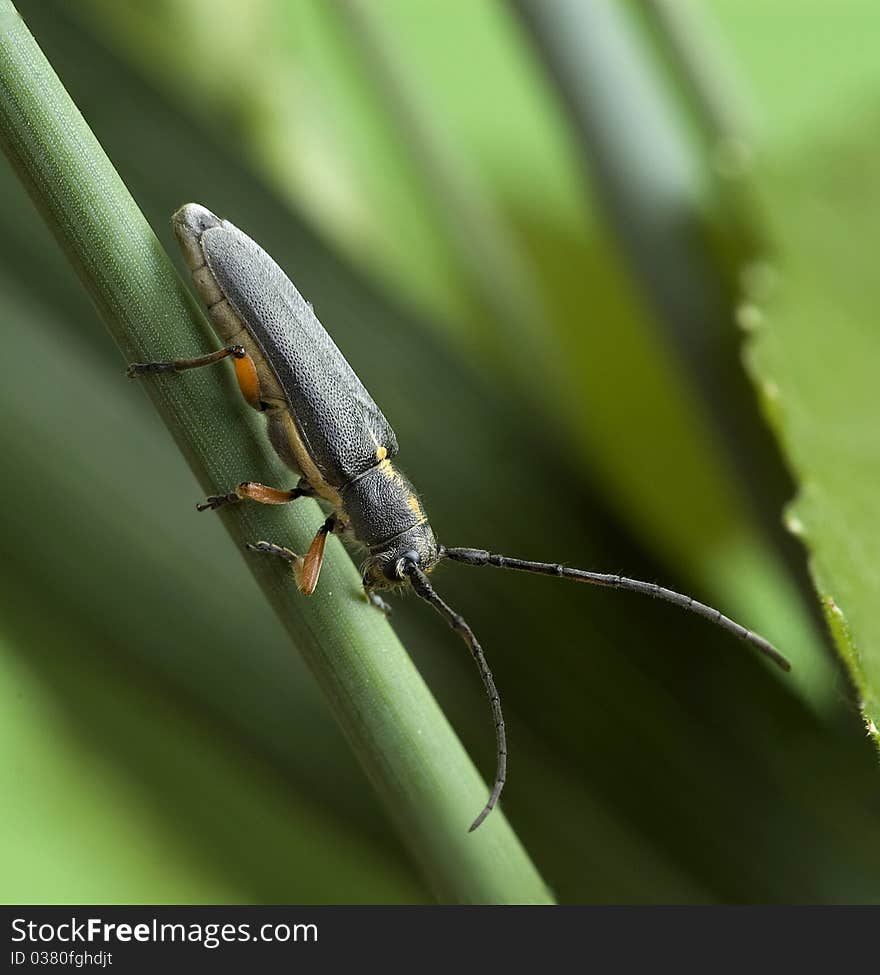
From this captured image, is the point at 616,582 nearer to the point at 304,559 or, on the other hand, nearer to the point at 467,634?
the point at 467,634

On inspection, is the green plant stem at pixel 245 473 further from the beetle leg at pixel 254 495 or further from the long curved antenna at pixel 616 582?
the long curved antenna at pixel 616 582

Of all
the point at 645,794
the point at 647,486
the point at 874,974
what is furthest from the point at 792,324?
the point at 874,974

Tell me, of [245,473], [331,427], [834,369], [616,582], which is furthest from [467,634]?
[834,369]

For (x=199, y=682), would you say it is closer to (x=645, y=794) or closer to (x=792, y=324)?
(x=645, y=794)

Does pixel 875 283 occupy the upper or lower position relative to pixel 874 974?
upper

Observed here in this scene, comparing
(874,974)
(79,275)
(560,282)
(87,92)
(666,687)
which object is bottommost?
(874,974)

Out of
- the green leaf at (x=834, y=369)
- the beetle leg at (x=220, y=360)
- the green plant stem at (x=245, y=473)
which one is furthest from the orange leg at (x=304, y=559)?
the green leaf at (x=834, y=369)

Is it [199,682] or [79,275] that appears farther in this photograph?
[199,682]

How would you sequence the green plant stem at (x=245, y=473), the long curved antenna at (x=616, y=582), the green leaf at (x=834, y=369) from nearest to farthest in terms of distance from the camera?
the green plant stem at (x=245, y=473) → the green leaf at (x=834, y=369) → the long curved antenna at (x=616, y=582)
